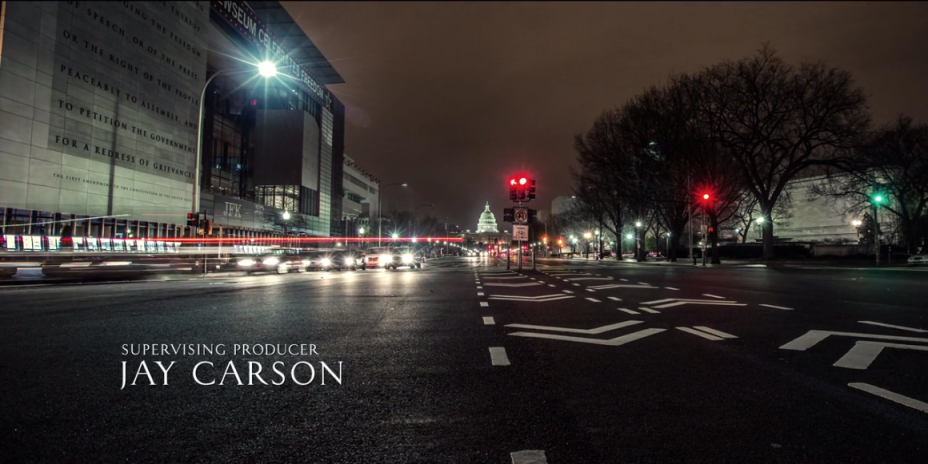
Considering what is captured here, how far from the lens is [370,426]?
304 cm

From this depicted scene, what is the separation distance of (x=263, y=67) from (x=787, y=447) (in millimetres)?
25418

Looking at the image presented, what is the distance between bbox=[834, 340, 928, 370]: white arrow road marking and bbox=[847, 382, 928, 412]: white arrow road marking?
82cm

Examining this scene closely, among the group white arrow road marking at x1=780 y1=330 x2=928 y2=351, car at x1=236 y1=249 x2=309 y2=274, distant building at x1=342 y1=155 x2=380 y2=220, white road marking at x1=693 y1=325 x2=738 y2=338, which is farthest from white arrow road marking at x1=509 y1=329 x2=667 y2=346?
distant building at x1=342 y1=155 x2=380 y2=220

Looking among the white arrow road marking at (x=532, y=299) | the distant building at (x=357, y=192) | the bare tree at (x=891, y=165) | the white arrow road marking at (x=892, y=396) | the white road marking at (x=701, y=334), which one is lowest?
the white arrow road marking at (x=532, y=299)

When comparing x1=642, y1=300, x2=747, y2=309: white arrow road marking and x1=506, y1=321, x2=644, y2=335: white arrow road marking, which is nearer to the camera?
x1=506, y1=321, x2=644, y2=335: white arrow road marking

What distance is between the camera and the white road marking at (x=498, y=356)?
4.80 metres

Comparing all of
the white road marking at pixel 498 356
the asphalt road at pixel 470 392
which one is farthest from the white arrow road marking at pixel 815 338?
the white road marking at pixel 498 356

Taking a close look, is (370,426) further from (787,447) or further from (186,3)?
(186,3)

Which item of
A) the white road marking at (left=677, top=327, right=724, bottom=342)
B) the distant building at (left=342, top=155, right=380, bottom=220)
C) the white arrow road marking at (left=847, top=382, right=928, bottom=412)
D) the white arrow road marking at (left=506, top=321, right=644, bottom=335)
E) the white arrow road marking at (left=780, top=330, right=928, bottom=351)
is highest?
the distant building at (left=342, top=155, right=380, bottom=220)

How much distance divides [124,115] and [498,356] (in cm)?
4789

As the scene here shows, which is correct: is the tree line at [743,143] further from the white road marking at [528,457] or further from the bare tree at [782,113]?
the white road marking at [528,457]

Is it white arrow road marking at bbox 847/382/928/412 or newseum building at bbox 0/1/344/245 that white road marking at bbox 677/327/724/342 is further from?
newseum building at bbox 0/1/344/245

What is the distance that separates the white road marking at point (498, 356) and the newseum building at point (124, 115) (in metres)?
25.3

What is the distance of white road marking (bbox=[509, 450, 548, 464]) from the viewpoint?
2.52m
